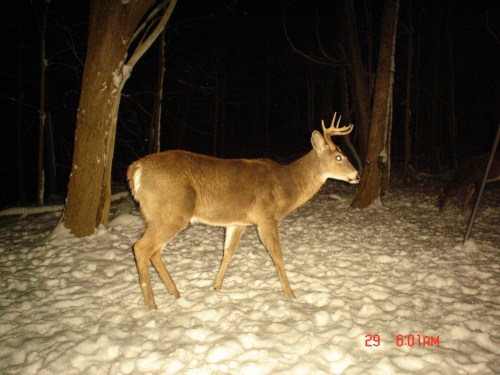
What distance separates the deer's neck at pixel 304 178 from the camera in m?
5.07

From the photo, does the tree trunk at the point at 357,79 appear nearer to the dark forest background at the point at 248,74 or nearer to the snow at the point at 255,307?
the dark forest background at the point at 248,74

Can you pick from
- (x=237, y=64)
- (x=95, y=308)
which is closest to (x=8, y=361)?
(x=95, y=308)

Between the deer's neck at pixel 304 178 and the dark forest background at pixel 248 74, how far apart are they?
5.72m

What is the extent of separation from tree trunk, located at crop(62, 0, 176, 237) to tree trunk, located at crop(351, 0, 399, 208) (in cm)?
560

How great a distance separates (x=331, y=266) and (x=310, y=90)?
17339 millimetres

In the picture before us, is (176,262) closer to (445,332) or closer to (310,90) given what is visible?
(445,332)

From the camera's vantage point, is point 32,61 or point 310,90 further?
point 310,90

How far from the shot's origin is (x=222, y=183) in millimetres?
4477

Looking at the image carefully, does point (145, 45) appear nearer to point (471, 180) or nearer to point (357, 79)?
point (357, 79)

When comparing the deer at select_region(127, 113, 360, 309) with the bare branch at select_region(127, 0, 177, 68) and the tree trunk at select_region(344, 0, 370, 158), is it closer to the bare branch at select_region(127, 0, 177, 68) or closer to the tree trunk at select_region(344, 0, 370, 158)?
the bare branch at select_region(127, 0, 177, 68)

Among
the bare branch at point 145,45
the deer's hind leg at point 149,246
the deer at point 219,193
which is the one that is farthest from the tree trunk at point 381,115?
the deer's hind leg at point 149,246

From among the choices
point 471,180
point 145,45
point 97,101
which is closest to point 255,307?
point 97,101

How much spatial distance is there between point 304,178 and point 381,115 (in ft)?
14.8
